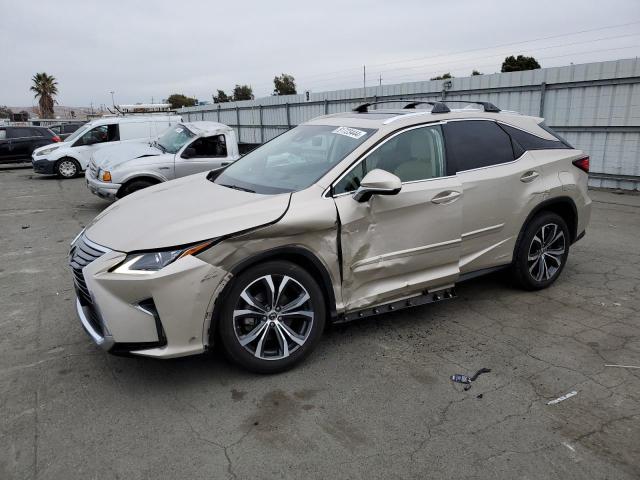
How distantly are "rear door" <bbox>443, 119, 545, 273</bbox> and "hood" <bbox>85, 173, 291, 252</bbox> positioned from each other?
1.61m

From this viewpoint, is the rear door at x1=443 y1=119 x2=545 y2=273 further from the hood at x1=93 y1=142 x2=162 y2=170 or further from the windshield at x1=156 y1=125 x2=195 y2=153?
the hood at x1=93 y1=142 x2=162 y2=170

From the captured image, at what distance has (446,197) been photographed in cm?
402

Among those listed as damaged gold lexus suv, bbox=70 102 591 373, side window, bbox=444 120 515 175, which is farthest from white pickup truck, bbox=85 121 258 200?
side window, bbox=444 120 515 175

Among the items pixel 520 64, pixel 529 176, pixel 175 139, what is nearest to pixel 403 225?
pixel 529 176

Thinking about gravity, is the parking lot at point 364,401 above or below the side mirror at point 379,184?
below

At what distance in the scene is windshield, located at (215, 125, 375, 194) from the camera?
12.4 feet

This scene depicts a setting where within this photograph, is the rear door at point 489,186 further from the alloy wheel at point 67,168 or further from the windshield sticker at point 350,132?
the alloy wheel at point 67,168

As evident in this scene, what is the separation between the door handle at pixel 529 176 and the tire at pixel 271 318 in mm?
2260

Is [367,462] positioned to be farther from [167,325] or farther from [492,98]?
[492,98]

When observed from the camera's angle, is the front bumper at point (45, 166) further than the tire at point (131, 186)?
Yes

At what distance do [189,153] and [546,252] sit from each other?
6.41 meters

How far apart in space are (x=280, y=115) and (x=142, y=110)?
26.2 ft

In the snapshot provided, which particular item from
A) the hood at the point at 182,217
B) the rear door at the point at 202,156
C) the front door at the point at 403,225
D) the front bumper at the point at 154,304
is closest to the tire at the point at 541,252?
the front door at the point at 403,225

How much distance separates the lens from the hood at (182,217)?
3.12 m
